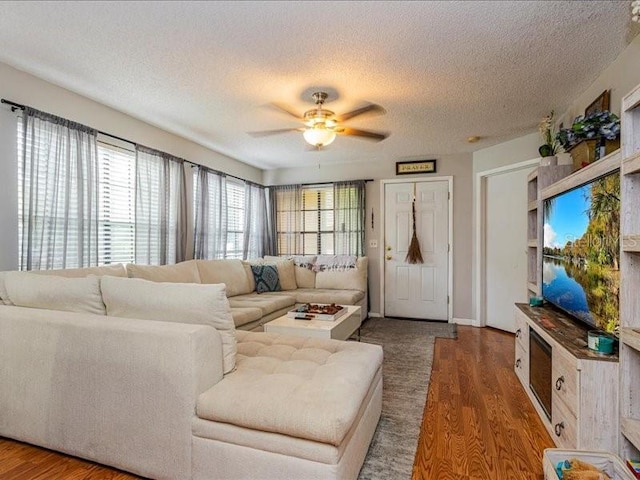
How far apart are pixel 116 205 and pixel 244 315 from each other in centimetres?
162

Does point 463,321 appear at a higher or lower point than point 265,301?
lower

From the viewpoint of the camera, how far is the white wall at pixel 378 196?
4.78 m

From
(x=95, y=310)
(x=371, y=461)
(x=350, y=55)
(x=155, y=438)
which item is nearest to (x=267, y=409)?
(x=155, y=438)

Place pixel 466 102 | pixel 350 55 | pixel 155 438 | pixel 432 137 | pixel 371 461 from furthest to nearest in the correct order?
1. pixel 432 137
2. pixel 466 102
3. pixel 350 55
4. pixel 371 461
5. pixel 155 438

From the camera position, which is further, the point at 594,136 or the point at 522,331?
the point at 522,331

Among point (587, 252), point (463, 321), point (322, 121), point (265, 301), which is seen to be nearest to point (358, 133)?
point (322, 121)

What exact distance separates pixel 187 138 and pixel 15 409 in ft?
10.2

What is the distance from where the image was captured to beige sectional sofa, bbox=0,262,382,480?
1392mm

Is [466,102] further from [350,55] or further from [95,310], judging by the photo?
[95,310]

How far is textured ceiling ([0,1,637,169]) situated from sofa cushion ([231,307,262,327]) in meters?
1.88

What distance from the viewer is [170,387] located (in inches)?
60.1

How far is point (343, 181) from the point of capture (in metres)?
5.34

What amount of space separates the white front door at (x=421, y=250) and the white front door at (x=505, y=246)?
56 cm

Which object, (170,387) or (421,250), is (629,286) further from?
(421,250)
